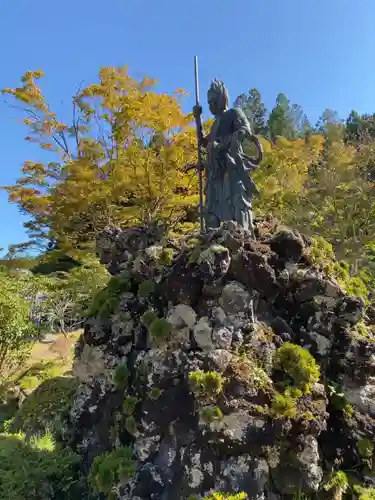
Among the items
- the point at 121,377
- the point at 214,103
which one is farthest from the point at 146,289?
the point at 214,103

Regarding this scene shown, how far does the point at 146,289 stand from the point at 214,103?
338cm

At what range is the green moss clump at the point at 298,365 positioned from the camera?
510 centimetres

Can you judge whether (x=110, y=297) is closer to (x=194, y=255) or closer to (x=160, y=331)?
(x=160, y=331)

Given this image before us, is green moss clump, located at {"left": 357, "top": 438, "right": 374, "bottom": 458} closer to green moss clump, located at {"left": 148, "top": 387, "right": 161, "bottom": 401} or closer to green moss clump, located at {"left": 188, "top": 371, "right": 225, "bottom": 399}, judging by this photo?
green moss clump, located at {"left": 188, "top": 371, "right": 225, "bottom": 399}

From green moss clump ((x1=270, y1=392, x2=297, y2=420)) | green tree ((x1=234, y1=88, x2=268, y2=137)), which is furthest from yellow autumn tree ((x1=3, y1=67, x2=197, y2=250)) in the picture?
green tree ((x1=234, y1=88, x2=268, y2=137))

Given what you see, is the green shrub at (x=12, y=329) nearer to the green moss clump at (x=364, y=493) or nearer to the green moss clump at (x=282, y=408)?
the green moss clump at (x=282, y=408)

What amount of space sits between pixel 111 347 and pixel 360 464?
3.62m

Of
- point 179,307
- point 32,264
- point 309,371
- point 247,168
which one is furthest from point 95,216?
point 309,371

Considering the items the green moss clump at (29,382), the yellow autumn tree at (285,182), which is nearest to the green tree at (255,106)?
the yellow autumn tree at (285,182)

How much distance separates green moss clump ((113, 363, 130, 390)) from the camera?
5688 mm

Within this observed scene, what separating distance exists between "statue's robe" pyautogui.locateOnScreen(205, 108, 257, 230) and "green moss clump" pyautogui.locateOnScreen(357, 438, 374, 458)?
3.30 m

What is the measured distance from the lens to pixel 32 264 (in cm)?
1478

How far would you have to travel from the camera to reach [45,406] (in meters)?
8.39

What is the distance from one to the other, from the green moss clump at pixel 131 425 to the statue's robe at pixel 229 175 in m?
3.10
